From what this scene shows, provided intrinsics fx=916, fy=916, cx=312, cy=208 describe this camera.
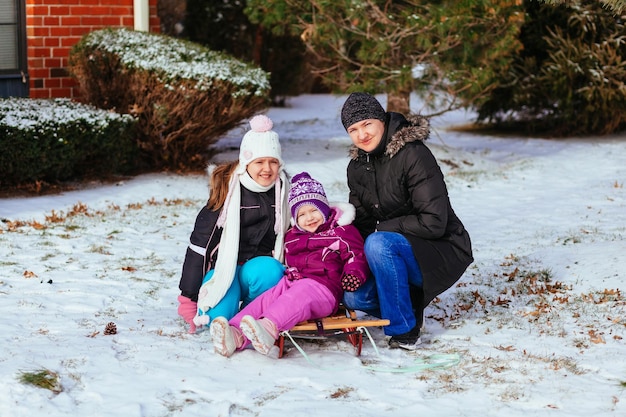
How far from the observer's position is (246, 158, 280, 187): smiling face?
4.86 metres

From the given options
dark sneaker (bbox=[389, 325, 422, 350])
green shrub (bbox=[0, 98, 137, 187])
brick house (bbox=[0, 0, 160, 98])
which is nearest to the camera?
dark sneaker (bbox=[389, 325, 422, 350])

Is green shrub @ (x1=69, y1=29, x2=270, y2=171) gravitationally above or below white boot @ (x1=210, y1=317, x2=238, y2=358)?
above

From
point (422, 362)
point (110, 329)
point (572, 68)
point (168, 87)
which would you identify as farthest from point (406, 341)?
point (572, 68)

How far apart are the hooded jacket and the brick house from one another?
268 inches

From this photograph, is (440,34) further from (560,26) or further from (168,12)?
(168,12)

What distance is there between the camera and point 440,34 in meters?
11.1

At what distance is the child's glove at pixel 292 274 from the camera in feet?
15.6

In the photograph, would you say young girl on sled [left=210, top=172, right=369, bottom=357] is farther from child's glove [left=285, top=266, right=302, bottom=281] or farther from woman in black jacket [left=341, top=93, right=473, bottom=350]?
woman in black jacket [left=341, top=93, right=473, bottom=350]

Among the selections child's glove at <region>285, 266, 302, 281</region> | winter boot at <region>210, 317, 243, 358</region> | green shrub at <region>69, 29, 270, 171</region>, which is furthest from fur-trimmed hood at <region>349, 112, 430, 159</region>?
green shrub at <region>69, 29, 270, 171</region>

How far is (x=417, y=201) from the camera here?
476cm

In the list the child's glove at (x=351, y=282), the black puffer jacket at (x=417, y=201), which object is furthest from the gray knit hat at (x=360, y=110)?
the child's glove at (x=351, y=282)

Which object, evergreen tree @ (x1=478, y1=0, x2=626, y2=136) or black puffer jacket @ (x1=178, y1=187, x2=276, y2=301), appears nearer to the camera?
black puffer jacket @ (x1=178, y1=187, x2=276, y2=301)

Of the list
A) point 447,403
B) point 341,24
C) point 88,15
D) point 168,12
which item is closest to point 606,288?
point 447,403

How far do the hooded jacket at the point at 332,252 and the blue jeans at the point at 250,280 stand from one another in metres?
0.12
